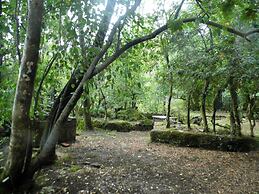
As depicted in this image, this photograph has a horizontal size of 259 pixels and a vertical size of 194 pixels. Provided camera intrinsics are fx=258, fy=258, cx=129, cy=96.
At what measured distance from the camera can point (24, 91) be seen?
348cm

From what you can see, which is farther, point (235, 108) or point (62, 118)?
point (235, 108)

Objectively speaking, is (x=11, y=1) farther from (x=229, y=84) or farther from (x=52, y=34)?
(x=229, y=84)

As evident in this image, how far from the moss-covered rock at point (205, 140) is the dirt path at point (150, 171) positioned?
12.5 inches

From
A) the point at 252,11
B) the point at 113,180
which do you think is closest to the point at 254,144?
the point at 113,180

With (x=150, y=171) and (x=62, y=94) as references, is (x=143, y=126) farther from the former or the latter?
(x=62, y=94)

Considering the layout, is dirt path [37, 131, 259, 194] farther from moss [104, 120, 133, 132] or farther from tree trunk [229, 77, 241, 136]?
moss [104, 120, 133, 132]

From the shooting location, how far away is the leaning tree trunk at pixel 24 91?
345cm

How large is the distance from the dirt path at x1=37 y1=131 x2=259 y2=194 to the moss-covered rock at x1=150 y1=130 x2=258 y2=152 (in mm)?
317

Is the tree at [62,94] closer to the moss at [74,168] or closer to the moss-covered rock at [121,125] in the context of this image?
the moss at [74,168]

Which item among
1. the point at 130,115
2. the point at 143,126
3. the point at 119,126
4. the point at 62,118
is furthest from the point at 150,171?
the point at 130,115

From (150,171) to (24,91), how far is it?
2.77 m

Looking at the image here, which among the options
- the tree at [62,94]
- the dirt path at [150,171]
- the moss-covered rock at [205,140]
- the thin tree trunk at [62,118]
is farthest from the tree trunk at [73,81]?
the moss-covered rock at [205,140]

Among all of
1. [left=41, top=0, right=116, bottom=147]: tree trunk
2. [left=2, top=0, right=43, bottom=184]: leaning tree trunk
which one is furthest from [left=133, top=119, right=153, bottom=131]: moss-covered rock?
[left=2, top=0, right=43, bottom=184]: leaning tree trunk

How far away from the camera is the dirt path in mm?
4070
